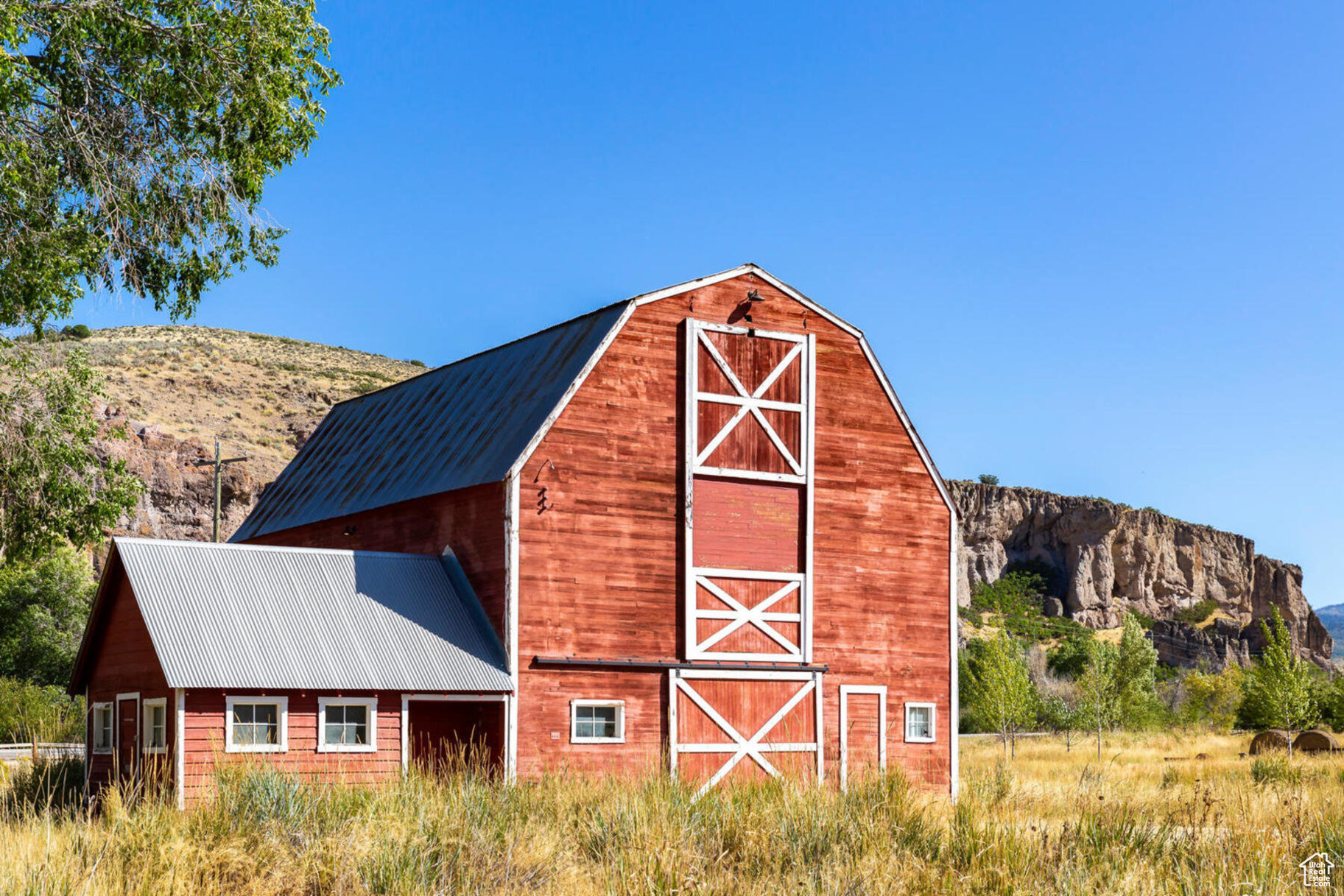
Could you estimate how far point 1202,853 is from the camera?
44.8 ft

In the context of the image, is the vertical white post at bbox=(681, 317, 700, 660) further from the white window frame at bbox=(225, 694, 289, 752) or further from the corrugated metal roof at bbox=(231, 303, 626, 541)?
the white window frame at bbox=(225, 694, 289, 752)

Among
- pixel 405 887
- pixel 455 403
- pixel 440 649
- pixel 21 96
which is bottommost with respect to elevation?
pixel 405 887

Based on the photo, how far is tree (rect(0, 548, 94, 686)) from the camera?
53906 millimetres

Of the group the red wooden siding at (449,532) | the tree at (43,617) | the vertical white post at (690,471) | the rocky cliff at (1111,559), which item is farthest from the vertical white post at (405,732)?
the rocky cliff at (1111,559)

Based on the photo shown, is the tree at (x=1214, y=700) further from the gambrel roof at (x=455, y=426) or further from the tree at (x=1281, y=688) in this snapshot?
the gambrel roof at (x=455, y=426)

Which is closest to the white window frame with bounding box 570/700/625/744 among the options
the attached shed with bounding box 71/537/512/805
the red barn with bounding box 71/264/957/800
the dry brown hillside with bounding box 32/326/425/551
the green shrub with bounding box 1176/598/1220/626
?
the red barn with bounding box 71/264/957/800

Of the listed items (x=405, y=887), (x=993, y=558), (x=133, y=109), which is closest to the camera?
(x=405, y=887)

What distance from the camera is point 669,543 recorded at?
2627cm

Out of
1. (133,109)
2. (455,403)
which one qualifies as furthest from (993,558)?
(133,109)

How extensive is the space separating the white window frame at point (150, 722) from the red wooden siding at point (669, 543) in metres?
5.52

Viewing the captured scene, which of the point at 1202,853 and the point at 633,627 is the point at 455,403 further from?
the point at 1202,853

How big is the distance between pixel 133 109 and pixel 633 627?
37.5 ft

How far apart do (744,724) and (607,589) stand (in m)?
3.58

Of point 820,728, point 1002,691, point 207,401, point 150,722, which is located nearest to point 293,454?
point 207,401
